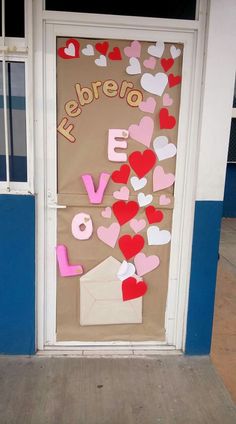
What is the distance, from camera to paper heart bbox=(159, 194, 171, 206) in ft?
8.70

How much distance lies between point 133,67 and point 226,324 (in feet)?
7.92

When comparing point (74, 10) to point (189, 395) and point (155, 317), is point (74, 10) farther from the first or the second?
point (189, 395)

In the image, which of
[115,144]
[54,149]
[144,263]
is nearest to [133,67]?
[115,144]

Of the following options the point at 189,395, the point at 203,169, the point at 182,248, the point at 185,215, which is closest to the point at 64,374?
the point at 189,395

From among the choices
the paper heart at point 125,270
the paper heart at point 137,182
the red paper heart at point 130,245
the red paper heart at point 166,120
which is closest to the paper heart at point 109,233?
the red paper heart at point 130,245

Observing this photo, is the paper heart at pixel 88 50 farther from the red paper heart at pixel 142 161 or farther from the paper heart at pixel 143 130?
the red paper heart at pixel 142 161

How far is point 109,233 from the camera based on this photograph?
2.68 m

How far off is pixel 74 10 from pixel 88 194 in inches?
47.6

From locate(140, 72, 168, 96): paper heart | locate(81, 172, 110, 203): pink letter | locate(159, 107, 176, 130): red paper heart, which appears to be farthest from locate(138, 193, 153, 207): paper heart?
locate(140, 72, 168, 96): paper heart

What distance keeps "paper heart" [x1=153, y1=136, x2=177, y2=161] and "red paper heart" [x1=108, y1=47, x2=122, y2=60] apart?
0.61 m

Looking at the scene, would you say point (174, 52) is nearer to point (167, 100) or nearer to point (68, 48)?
point (167, 100)

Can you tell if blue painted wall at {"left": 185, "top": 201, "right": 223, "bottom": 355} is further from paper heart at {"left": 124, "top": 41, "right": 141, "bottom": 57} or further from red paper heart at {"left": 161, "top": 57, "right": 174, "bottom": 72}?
paper heart at {"left": 124, "top": 41, "right": 141, "bottom": 57}

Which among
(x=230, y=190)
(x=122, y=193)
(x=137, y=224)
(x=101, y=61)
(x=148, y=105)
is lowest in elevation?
(x=230, y=190)

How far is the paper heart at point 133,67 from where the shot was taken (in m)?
2.48
